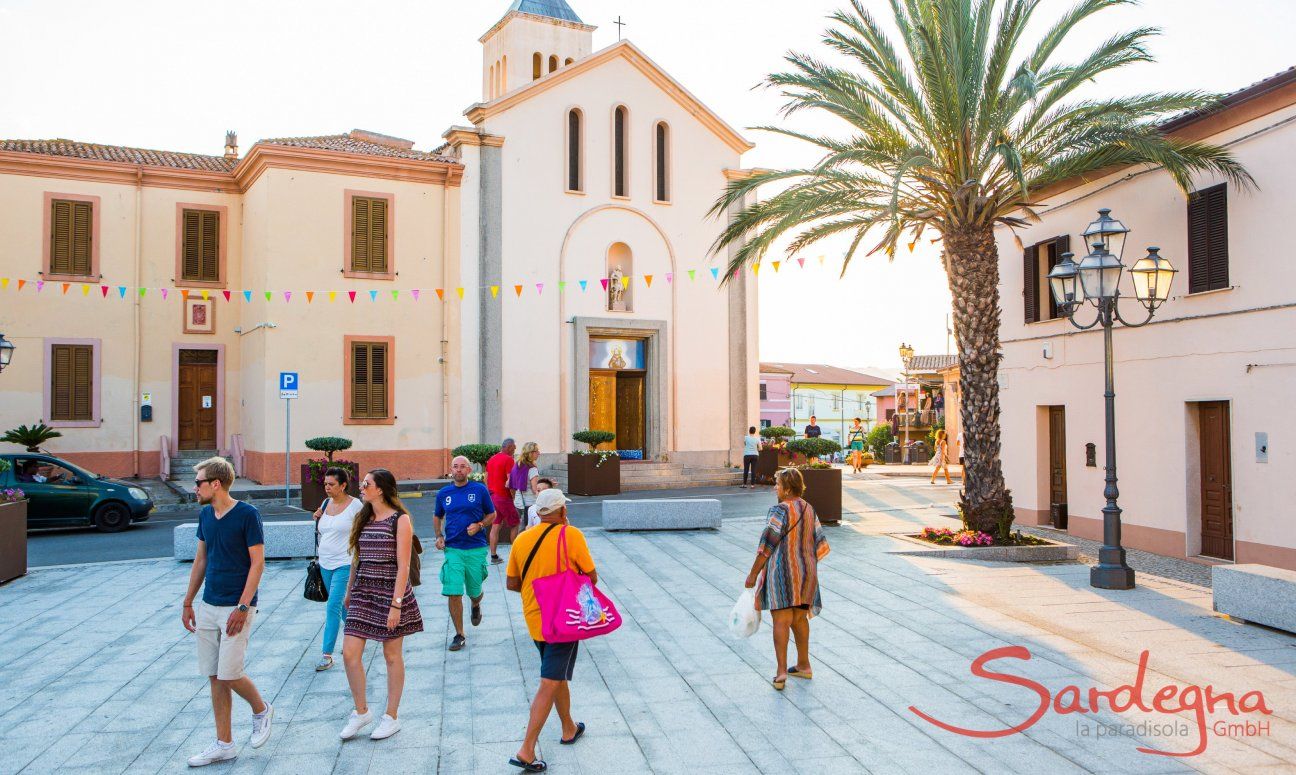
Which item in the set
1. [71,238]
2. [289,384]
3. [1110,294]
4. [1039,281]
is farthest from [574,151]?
[1110,294]

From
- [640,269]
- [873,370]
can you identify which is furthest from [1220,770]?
[873,370]

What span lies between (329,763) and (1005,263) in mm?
16439

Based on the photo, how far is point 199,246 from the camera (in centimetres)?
2502

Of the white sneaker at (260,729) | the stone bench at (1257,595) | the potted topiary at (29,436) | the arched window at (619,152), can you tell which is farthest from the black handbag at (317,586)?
the arched window at (619,152)

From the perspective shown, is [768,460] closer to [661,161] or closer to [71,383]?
→ [661,161]

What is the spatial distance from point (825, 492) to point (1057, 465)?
13.8ft

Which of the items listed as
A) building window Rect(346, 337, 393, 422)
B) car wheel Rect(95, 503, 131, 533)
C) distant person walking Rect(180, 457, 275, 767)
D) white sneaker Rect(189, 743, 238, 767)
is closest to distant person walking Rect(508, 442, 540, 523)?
distant person walking Rect(180, 457, 275, 767)

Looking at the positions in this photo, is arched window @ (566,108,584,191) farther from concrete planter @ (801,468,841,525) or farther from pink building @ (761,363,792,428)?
pink building @ (761,363,792,428)

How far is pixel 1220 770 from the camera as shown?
227 inches

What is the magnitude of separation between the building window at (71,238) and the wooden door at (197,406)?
10.5 ft

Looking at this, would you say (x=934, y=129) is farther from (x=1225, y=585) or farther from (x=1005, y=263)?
(x=1225, y=585)

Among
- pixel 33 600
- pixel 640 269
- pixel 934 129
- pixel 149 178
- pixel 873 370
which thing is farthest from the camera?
pixel 873 370

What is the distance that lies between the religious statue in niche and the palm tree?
11.9 meters

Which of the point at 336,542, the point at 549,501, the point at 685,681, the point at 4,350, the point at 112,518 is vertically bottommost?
the point at 685,681
